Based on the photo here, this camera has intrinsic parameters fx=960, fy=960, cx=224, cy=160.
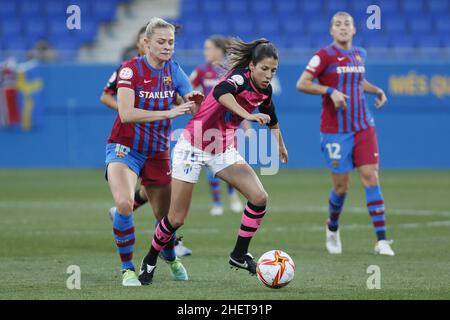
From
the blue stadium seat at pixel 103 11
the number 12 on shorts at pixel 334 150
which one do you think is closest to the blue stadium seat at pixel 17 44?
the blue stadium seat at pixel 103 11

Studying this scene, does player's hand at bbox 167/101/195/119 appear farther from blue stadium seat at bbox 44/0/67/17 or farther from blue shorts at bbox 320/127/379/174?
blue stadium seat at bbox 44/0/67/17

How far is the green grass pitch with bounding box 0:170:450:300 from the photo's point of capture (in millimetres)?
7734

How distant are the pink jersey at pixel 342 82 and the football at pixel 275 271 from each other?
11.1 ft

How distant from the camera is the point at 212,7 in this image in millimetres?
26891

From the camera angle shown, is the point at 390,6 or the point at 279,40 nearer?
the point at 279,40

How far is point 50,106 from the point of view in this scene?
23.1 meters

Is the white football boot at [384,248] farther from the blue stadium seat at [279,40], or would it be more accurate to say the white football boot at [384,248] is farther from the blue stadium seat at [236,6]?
the blue stadium seat at [236,6]

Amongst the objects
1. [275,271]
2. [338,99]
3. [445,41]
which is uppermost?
[445,41]

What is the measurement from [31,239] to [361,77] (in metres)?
4.36

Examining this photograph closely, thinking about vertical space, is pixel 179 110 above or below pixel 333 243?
above

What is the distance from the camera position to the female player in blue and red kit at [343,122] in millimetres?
10742

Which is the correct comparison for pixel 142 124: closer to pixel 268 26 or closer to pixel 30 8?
pixel 268 26

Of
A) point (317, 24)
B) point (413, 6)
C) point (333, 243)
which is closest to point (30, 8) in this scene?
point (317, 24)

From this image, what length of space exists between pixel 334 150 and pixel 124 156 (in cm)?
321
